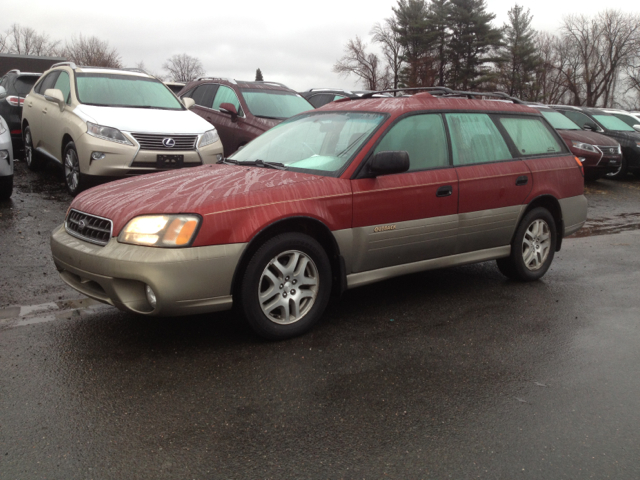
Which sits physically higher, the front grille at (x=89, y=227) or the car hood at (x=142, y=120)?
the car hood at (x=142, y=120)

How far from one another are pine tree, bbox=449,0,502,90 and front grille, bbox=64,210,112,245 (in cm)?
5174

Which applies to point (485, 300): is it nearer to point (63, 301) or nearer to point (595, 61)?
point (63, 301)

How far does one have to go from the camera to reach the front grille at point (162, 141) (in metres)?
8.07

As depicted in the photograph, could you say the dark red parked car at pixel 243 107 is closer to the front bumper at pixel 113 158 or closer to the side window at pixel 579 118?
the front bumper at pixel 113 158

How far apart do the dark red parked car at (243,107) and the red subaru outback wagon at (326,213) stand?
5002 mm

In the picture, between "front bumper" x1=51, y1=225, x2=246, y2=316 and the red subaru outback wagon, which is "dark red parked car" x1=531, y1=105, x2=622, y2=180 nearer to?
the red subaru outback wagon

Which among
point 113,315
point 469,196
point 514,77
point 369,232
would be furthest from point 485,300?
point 514,77

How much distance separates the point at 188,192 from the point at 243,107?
700cm

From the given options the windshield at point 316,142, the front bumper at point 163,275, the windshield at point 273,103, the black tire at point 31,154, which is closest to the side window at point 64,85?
the black tire at point 31,154

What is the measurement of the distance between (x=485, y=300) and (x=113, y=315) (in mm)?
3086

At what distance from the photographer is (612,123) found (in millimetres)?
17625

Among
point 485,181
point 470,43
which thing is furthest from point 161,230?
point 470,43

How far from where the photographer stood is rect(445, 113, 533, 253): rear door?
5.19 meters

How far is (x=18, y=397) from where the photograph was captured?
3.32 metres
